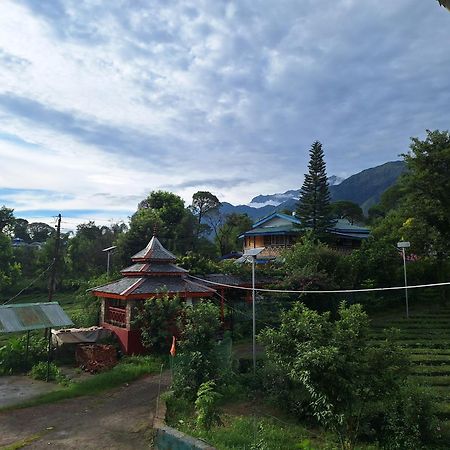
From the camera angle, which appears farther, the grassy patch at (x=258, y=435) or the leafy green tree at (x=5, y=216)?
the leafy green tree at (x=5, y=216)

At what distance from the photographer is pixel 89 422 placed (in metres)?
11.5

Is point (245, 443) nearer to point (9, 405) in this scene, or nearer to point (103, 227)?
point (9, 405)

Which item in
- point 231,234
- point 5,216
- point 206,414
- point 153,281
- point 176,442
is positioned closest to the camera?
point 176,442

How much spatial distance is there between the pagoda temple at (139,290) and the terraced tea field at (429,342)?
9013mm

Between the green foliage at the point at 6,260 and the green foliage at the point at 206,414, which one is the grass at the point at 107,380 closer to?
the green foliage at the point at 206,414

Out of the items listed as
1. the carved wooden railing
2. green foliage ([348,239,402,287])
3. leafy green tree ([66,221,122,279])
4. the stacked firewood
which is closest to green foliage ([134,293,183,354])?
the stacked firewood

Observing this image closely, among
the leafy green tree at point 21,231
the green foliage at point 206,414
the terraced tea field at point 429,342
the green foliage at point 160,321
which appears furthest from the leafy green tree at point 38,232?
the green foliage at point 206,414

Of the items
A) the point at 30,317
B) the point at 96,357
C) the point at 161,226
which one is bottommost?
the point at 96,357

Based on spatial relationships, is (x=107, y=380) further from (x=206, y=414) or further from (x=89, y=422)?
(x=206, y=414)

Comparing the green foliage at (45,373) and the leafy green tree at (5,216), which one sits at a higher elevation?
the leafy green tree at (5,216)

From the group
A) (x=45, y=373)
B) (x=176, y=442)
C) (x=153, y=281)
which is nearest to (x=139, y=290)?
(x=153, y=281)

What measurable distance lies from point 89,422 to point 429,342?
14312 millimetres

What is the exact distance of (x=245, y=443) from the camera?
28.7 ft

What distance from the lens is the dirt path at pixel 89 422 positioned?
32.7 feet
